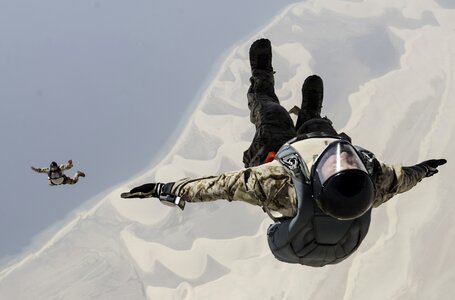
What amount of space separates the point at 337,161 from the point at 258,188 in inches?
25.9

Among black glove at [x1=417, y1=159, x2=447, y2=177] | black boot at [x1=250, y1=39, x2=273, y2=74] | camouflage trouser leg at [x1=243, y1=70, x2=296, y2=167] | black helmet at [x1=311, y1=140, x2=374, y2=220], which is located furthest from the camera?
black boot at [x1=250, y1=39, x2=273, y2=74]

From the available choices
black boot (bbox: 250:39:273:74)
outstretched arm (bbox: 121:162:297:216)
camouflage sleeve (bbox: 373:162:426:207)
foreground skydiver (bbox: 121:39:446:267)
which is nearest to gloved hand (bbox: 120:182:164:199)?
foreground skydiver (bbox: 121:39:446:267)

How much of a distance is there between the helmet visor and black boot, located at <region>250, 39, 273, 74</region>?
3072 mm

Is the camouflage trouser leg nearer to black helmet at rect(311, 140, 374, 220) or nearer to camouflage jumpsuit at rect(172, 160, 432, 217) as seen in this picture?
camouflage jumpsuit at rect(172, 160, 432, 217)

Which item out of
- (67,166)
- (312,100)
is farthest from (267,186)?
(67,166)

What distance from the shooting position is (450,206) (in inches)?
527

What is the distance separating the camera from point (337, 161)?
3215 mm

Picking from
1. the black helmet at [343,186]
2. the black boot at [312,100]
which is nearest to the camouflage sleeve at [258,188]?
the black helmet at [343,186]

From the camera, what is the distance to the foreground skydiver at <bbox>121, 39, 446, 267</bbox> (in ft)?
10.5

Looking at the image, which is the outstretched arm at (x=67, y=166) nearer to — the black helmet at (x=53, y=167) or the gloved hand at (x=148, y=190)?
the black helmet at (x=53, y=167)

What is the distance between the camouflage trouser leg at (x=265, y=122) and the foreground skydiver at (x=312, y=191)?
0.89 metres

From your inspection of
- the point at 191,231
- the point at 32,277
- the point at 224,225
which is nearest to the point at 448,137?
the point at 224,225

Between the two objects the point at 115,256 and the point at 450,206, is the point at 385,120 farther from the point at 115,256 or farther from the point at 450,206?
the point at 115,256

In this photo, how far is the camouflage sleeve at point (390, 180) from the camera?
380cm
